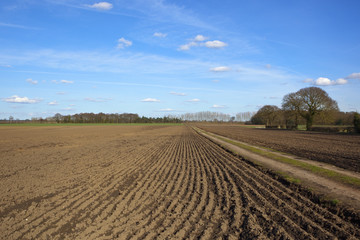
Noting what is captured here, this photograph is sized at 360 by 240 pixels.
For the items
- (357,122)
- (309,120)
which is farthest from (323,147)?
(309,120)

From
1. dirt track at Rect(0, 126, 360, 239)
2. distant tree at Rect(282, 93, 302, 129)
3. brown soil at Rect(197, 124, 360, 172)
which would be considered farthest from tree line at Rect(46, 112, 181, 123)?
dirt track at Rect(0, 126, 360, 239)

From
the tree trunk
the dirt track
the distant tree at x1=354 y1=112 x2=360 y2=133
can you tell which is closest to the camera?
the dirt track

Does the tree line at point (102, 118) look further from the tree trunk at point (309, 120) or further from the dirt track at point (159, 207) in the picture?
the dirt track at point (159, 207)

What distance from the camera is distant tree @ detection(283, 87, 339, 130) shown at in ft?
181

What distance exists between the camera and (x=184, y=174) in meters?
12.1

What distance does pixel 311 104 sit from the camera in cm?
5734

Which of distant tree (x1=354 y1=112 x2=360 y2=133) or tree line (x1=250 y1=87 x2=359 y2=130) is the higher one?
tree line (x1=250 y1=87 x2=359 y2=130)

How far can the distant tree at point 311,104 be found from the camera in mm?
55312

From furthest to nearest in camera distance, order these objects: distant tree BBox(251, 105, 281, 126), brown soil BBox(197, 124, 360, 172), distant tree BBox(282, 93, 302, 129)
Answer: distant tree BBox(251, 105, 281, 126)
distant tree BBox(282, 93, 302, 129)
brown soil BBox(197, 124, 360, 172)

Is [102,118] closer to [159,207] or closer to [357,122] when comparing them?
[357,122]

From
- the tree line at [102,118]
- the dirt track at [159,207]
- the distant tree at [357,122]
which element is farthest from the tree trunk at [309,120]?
the tree line at [102,118]

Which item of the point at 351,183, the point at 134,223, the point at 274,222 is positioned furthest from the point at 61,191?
the point at 351,183

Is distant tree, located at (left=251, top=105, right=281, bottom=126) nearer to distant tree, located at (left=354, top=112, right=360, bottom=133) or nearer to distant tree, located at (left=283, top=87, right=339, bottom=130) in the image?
distant tree, located at (left=283, top=87, right=339, bottom=130)

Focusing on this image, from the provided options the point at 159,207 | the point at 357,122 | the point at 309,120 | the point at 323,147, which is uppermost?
the point at 309,120
